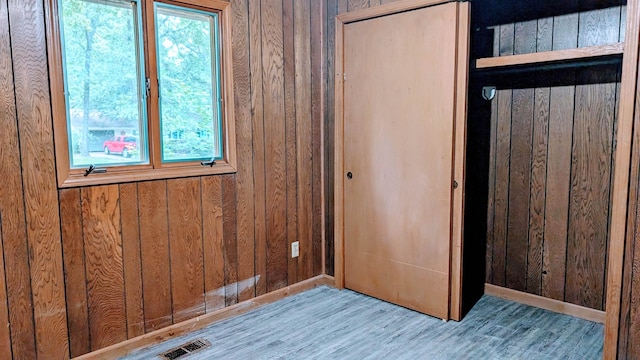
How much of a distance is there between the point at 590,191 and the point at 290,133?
1974 mm

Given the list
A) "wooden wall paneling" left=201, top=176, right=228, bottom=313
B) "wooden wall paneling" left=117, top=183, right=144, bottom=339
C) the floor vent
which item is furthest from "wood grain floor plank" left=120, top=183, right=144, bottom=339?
"wooden wall paneling" left=201, top=176, right=228, bottom=313

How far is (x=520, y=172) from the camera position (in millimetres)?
3016

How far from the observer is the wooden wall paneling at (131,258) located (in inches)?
94.7

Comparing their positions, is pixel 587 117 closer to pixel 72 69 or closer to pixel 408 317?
pixel 408 317

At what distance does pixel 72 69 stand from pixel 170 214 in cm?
91

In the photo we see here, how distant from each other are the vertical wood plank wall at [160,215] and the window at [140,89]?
0.07 metres

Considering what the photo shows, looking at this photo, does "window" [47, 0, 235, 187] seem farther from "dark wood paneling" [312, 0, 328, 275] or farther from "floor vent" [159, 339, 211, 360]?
"floor vent" [159, 339, 211, 360]

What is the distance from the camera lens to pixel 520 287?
3088 millimetres

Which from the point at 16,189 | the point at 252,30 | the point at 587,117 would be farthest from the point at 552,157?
the point at 16,189

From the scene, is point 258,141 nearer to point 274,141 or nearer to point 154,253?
point 274,141

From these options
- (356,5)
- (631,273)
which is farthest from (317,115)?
(631,273)

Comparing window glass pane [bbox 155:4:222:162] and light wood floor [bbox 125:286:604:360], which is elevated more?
window glass pane [bbox 155:4:222:162]

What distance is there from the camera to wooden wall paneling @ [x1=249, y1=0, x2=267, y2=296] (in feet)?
9.57

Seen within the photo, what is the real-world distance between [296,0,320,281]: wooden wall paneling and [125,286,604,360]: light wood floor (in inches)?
18.0
